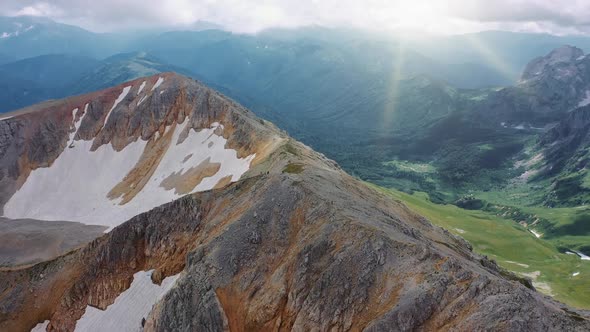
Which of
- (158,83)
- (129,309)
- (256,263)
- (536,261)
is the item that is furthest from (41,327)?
(536,261)

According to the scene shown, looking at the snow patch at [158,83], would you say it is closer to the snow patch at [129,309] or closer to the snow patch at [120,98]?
the snow patch at [120,98]

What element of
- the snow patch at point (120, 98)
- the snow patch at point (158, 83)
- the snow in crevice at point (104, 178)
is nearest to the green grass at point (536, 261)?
the snow in crevice at point (104, 178)

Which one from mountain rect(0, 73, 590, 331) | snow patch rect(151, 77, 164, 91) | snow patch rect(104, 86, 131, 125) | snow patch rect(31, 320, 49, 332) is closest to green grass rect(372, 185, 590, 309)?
mountain rect(0, 73, 590, 331)

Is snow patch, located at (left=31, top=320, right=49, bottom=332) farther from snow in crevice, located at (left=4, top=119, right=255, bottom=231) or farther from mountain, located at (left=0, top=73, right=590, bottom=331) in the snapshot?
snow in crevice, located at (left=4, top=119, right=255, bottom=231)

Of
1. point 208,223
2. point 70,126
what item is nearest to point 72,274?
point 208,223

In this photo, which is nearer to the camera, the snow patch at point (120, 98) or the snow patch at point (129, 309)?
the snow patch at point (129, 309)

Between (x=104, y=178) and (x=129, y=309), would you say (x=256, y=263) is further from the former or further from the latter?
(x=104, y=178)
